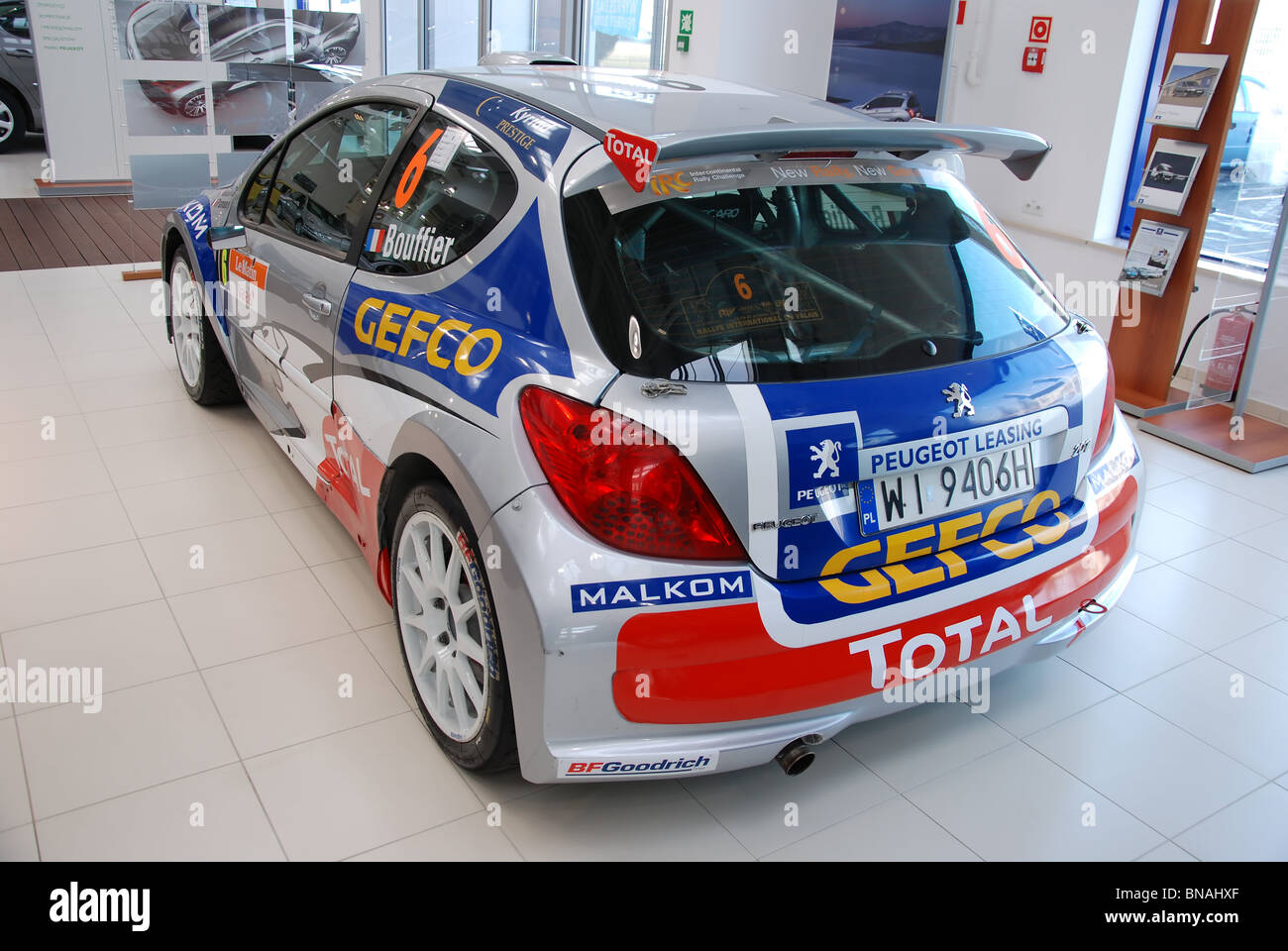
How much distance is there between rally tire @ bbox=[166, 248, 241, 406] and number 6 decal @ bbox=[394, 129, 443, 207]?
154 centimetres

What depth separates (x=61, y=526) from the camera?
10.4 ft

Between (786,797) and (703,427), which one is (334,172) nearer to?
(703,427)

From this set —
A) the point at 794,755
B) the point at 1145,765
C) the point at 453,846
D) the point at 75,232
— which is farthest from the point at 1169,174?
the point at 75,232

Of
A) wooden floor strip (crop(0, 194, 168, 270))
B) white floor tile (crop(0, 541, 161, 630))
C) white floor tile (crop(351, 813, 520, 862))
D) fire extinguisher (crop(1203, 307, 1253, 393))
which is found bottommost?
white floor tile (crop(351, 813, 520, 862))

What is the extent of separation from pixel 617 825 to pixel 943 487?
0.91 meters

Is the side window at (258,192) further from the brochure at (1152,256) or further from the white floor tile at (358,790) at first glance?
the brochure at (1152,256)

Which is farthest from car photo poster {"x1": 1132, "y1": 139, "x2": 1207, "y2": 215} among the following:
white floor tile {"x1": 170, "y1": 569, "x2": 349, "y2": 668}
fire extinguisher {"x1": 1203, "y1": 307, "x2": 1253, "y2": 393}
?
white floor tile {"x1": 170, "y1": 569, "x2": 349, "y2": 668}

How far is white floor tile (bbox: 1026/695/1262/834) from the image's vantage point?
221 centimetres

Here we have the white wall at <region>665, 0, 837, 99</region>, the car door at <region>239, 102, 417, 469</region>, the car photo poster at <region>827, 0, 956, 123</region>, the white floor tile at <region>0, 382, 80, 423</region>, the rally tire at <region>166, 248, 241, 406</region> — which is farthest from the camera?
the white wall at <region>665, 0, 837, 99</region>

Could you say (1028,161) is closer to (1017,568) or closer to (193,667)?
(1017,568)

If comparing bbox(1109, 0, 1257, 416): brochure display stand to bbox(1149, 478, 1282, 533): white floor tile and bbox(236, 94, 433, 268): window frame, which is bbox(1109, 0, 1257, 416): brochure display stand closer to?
bbox(1149, 478, 1282, 533): white floor tile

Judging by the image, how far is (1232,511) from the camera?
3701mm

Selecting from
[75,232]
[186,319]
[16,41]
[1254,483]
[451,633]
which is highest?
[16,41]
